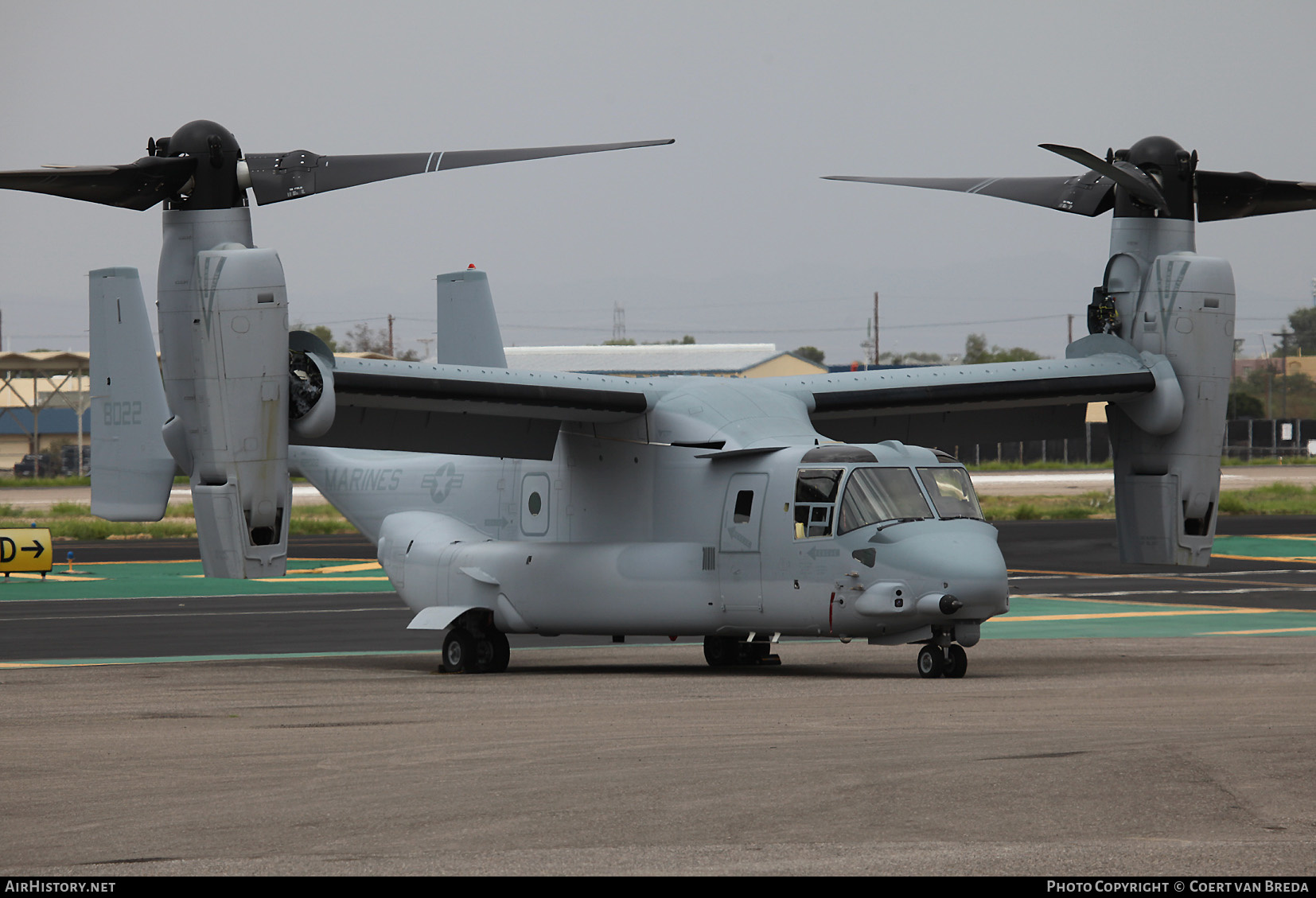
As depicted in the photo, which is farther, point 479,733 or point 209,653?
point 209,653

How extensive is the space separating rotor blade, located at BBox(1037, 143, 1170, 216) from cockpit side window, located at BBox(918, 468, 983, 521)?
395 cm

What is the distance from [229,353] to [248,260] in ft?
3.33

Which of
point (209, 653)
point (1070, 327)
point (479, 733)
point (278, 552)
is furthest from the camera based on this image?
point (1070, 327)

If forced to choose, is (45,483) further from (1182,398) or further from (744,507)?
(1182,398)

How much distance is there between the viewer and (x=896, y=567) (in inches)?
618

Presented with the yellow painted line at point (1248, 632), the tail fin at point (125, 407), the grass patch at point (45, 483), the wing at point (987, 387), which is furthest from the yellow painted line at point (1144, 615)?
the grass patch at point (45, 483)

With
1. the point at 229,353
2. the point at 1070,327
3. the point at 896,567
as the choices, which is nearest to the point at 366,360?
the point at 229,353

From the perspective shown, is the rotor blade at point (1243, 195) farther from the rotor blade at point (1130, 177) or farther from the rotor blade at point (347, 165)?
the rotor blade at point (347, 165)

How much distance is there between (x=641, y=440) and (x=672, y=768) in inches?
371

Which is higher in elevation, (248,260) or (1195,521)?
(248,260)

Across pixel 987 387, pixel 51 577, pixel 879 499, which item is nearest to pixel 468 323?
pixel 987 387

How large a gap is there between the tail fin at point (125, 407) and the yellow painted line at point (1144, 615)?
1433 centimetres

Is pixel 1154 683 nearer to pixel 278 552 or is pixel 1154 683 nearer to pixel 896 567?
pixel 896 567

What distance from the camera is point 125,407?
18.4m
